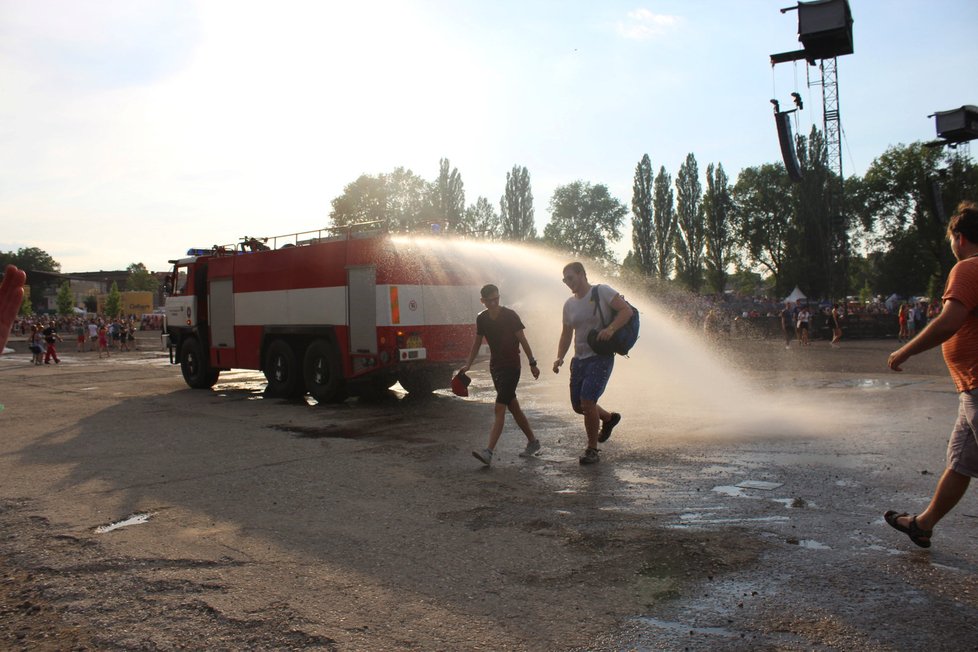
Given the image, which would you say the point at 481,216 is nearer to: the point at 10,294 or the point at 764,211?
the point at 764,211

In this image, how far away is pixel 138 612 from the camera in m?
3.61

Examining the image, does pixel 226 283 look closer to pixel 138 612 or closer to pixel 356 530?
pixel 356 530

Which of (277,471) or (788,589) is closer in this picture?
(788,589)

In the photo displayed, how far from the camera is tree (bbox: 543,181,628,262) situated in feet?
279

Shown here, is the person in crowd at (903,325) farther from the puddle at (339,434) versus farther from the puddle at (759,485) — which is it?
the puddle at (759,485)

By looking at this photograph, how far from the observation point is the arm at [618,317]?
6.75m

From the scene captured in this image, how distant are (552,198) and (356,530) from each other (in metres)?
85.4

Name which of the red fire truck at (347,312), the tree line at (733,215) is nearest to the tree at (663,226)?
the tree line at (733,215)

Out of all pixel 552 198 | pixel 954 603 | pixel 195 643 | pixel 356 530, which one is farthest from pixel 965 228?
pixel 552 198

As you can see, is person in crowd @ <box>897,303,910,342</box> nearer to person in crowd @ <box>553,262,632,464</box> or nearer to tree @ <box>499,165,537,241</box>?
person in crowd @ <box>553,262,632,464</box>

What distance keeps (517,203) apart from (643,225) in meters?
13.1

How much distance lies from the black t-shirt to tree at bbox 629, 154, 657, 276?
66910mm

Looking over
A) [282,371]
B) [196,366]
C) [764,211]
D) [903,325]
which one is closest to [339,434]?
[282,371]

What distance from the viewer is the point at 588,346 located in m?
7.00
